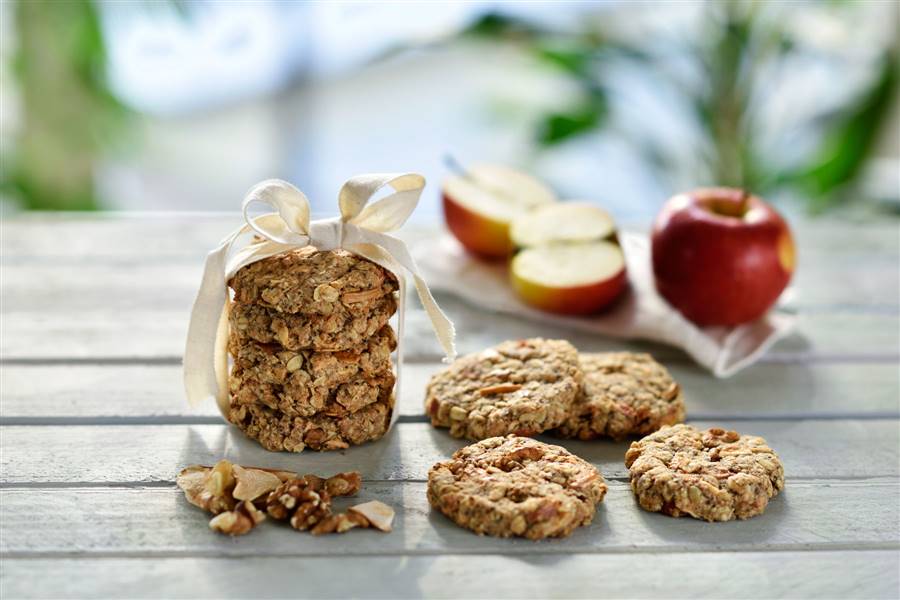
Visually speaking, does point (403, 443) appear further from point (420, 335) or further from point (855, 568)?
point (855, 568)

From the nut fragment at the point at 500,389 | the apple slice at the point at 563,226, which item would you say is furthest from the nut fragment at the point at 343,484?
the apple slice at the point at 563,226

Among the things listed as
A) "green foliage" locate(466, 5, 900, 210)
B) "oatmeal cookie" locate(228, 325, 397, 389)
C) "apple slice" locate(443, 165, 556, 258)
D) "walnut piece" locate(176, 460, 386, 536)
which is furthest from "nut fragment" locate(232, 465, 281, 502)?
"green foliage" locate(466, 5, 900, 210)

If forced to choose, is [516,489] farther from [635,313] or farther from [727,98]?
[727,98]

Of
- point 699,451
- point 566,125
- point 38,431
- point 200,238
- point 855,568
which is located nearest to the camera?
point 855,568

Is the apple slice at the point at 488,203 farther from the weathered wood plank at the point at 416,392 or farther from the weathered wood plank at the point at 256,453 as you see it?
the weathered wood plank at the point at 256,453

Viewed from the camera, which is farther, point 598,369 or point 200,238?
point 200,238

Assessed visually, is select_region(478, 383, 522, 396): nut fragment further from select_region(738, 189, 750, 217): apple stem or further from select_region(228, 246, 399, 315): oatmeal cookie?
select_region(738, 189, 750, 217): apple stem

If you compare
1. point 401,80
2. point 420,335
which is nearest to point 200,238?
point 420,335
